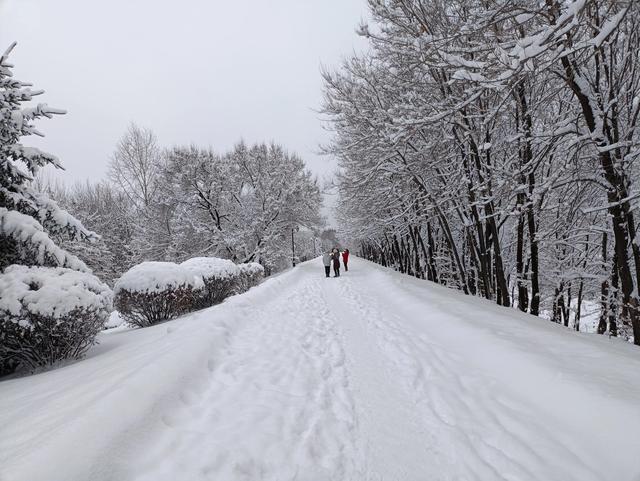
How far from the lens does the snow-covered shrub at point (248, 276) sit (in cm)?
1314

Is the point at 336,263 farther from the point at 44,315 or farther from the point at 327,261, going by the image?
the point at 44,315

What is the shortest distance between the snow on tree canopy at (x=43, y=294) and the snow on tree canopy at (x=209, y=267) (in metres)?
4.92

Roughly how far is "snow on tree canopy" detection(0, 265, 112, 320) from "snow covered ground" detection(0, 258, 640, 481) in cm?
91

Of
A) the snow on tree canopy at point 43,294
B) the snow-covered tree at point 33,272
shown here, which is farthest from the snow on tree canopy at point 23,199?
the snow on tree canopy at point 43,294

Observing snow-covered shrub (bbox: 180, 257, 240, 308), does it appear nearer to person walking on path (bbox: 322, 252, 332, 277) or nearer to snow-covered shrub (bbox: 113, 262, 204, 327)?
snow-covered shrub (bbox: 113, 262, 204, 327)

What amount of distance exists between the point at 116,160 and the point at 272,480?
31.9 m

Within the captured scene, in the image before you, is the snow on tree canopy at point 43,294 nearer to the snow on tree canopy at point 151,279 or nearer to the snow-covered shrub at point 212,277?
the snow on tree canopy at point 151,279

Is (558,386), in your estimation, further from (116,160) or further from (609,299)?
(116,160)

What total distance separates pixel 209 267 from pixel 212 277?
0.38m

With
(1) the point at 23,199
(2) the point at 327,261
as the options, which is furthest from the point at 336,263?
(1) the point at 23,199

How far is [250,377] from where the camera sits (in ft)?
11.8

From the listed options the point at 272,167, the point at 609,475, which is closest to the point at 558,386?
the point at 609,475

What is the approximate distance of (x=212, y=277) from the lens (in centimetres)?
1038

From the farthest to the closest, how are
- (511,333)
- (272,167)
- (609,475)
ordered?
(272,167) → (511,333) → (609,475)
